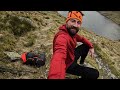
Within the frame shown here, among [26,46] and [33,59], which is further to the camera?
[26,46]

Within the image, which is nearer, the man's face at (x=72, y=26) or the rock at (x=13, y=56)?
the man's face at (x=72, y=26)

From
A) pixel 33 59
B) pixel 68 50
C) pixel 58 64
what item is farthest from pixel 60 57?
pixel 33 59

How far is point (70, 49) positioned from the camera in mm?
5449

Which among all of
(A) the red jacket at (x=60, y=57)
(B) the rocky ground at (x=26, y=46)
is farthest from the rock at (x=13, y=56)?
(A) the red jacket at (x=60, y=57)

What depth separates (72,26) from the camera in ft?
17.8

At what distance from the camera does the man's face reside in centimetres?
536

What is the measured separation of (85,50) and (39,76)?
1793 millimetres

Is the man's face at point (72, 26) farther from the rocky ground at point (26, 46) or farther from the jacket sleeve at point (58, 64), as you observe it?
the rocky ground at point (26, 46)

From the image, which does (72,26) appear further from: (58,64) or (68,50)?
(58,64)

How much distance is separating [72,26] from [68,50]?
1.66 feet

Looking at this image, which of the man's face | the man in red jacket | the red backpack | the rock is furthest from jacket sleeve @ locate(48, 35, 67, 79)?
the rock

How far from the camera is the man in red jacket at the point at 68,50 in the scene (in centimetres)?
314
